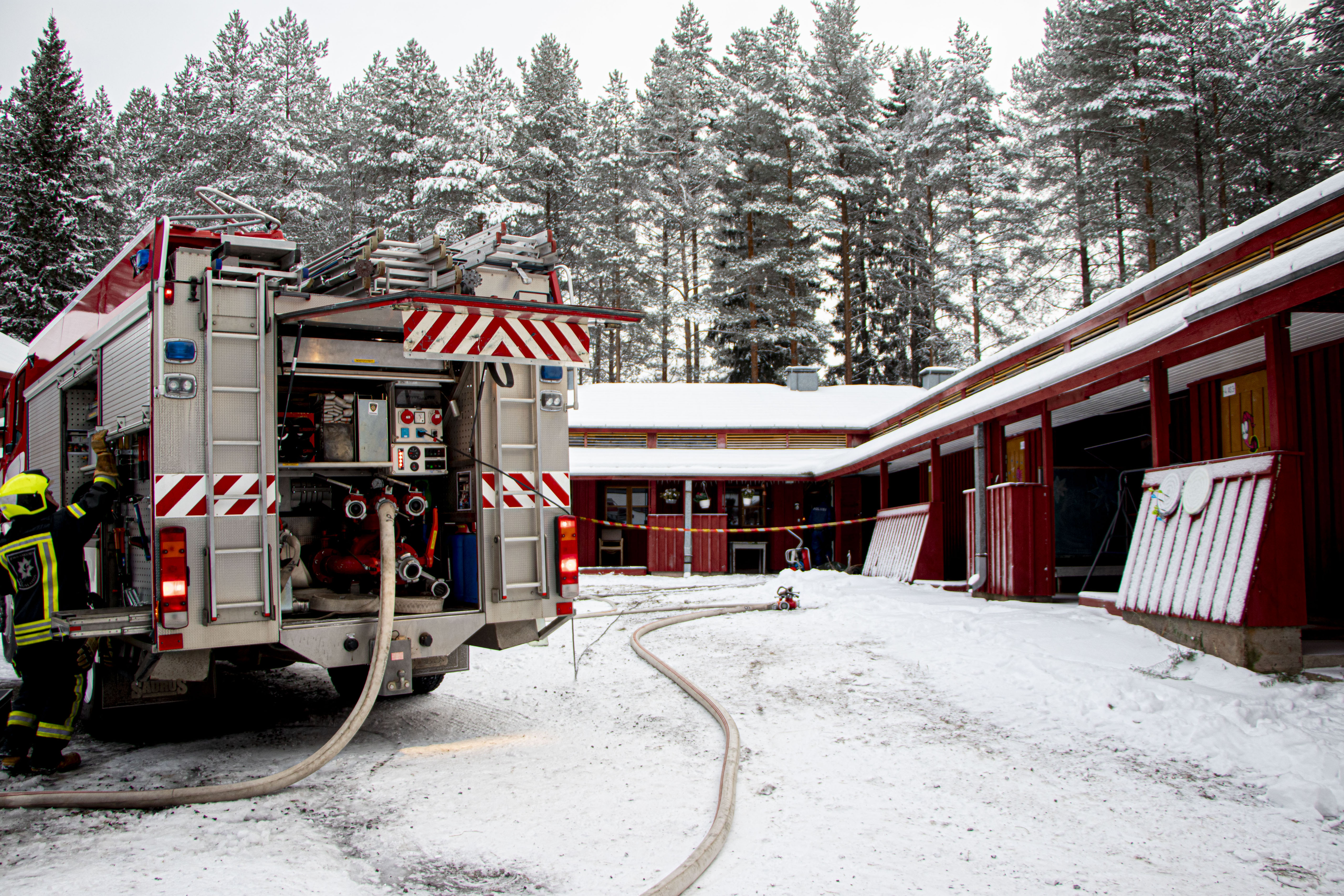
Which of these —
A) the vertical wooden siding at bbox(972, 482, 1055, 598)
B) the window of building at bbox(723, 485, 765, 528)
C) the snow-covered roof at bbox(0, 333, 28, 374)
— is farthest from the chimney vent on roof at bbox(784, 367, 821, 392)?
the snow-covered roof at bbox(0, 333, 28, 374)

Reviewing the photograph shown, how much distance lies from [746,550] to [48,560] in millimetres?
18979

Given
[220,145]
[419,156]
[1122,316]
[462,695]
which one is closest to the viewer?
[462,695]

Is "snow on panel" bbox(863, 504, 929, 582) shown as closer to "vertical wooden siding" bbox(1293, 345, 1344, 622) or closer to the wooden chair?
"vertical wooden siding" bbox(1293, 345, 1344, 622)

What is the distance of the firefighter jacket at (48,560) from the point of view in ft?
16.3

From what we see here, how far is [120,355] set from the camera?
537 cm

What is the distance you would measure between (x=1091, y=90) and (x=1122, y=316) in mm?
19658

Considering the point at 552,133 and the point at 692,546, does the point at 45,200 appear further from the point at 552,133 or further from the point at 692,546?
the point at 692,546

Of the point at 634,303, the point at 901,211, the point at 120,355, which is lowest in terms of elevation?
the point at 120,355

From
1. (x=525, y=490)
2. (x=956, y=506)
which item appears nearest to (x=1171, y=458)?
(x=956, y=506)

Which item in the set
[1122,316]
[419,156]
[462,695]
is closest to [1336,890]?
[462,695]

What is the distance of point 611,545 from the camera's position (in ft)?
74.5

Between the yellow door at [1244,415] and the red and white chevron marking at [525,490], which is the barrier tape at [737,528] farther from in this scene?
the red and white chevron marking at [525,490]

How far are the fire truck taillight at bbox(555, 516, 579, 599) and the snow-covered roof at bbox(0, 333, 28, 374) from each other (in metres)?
11.1

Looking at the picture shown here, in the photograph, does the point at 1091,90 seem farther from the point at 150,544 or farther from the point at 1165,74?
the point at 150,544
